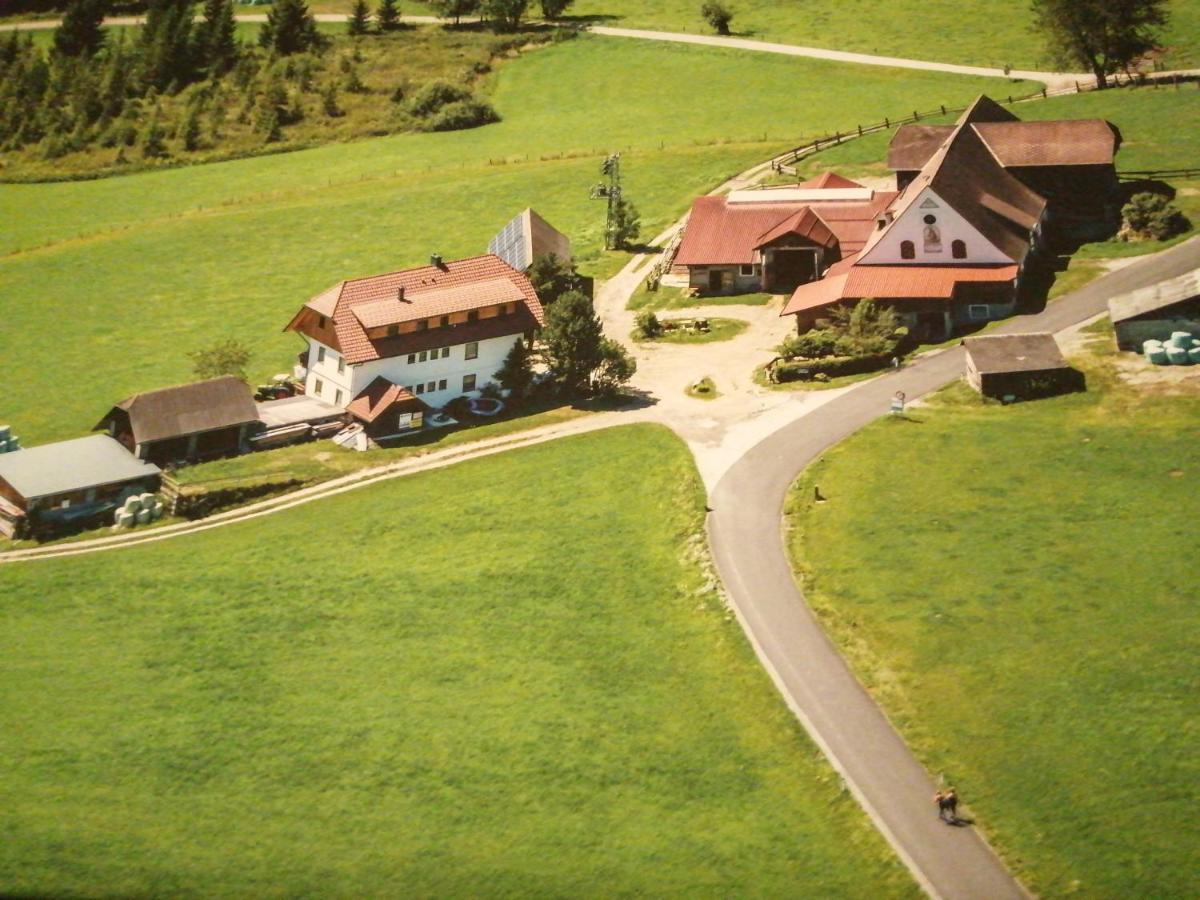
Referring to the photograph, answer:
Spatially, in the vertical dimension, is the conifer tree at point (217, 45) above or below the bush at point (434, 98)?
above

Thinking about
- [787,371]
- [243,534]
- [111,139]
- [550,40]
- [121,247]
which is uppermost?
[550,40]

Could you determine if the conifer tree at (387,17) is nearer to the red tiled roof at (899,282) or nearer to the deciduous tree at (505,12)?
the deciduous tree at (505,12)

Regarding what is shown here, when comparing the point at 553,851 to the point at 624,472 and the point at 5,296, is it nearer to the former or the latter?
the point at 624,472

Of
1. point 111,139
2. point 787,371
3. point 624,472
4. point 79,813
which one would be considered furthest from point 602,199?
point 79,813

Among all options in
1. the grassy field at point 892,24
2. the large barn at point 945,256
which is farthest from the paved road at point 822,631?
the grassy field at point 892,24

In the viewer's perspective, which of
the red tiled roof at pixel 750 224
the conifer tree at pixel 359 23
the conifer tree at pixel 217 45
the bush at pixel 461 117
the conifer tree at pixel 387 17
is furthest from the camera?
the conifer tree at pixel 387 17

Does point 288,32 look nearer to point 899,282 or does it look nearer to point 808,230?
point 808,230

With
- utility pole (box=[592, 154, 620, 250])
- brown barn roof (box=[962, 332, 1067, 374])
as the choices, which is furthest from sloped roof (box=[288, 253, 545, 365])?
brown barn roof (box=[962, 332, 1067, 374])
